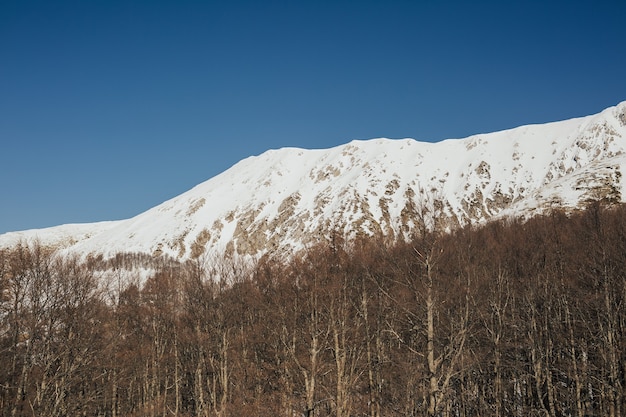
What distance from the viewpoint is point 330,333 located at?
37.9m

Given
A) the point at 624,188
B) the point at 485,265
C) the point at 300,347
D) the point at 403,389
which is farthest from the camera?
the point at 624,188

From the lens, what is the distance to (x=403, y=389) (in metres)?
35.2

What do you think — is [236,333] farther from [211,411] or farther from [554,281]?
[554,281]

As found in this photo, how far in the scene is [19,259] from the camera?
34.0 metres

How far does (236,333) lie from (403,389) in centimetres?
2129

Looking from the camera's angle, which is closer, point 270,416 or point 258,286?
point 270,416

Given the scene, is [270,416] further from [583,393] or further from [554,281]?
[554,281]

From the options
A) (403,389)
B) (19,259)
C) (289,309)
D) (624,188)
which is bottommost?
(403,389)

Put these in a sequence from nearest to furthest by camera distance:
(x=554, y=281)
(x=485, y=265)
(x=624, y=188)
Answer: (x=554, y=281) < (x=485, y=265) < (x=624, y=188)

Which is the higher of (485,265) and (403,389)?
(485,265)

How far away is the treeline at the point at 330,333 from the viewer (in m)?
30.6

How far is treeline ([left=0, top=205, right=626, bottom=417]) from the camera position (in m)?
30.6

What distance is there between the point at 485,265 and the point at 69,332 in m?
39.3

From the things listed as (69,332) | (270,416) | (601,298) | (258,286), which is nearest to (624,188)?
(601,298)
